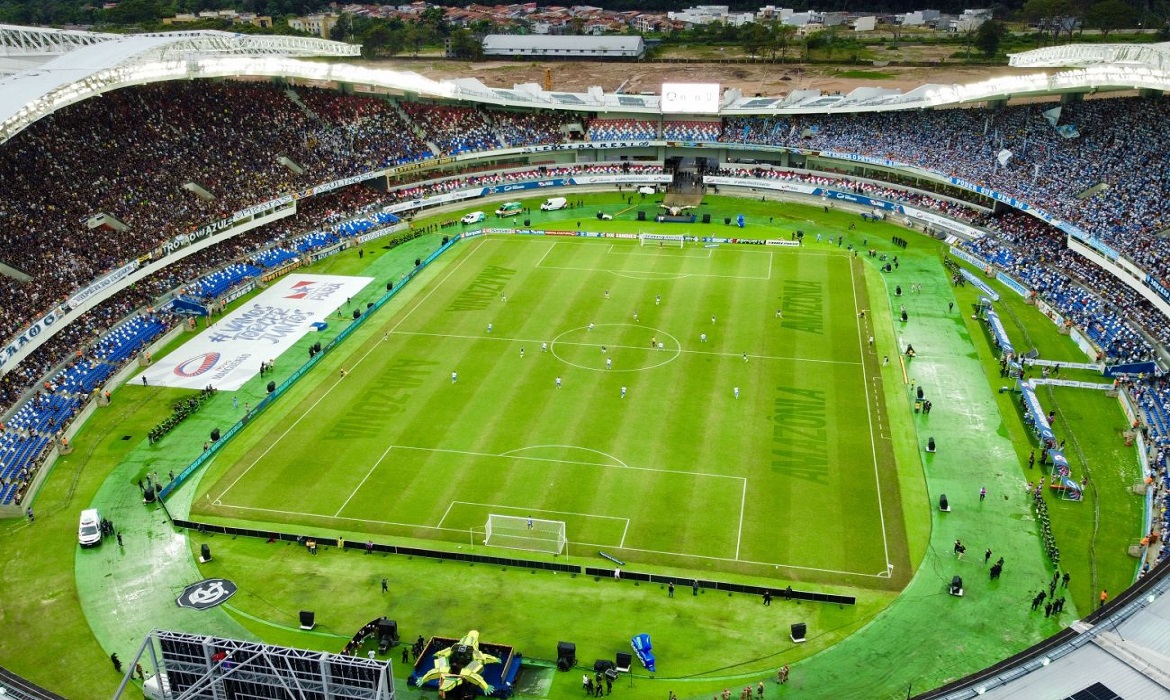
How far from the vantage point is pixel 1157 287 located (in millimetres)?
59812

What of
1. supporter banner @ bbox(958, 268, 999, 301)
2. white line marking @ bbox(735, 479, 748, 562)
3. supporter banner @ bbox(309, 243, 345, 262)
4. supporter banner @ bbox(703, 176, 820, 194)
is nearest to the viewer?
white line marking @ bbox(735, 479, 748, 562)

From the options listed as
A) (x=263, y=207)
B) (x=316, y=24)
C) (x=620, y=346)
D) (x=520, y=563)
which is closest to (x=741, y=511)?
(x=520, y=563)

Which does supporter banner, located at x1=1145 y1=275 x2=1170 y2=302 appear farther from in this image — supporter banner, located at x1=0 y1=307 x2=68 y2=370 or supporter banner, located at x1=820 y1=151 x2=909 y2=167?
supporter banner, located at x1=0 y1=307 x2=68 y2=370

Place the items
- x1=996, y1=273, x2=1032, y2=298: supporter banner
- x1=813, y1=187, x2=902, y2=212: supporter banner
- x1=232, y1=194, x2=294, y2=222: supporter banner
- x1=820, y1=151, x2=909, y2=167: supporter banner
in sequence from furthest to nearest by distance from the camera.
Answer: x1=820, y1=151, x2=909, y2=167: supporter banner < x1=813, y1=187, x2=902, y2=212: supporter banner < x1=232, y1=194, x2=294, y2=222: supporter banner < x1=996, y1=273, x2=1032, y2=298: supporter banner

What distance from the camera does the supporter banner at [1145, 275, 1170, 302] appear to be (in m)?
58.5

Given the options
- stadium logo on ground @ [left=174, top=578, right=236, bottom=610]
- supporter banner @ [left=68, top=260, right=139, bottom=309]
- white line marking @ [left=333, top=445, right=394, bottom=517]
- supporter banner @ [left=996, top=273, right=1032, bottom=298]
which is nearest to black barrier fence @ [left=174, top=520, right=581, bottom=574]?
white line marking @ [left=333, top=445, right=394, bottom=517]

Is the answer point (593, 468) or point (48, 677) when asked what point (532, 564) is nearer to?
point (593, 468)

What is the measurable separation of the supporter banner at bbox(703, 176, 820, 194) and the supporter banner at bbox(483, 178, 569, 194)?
16175 mm

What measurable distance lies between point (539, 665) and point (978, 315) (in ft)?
156

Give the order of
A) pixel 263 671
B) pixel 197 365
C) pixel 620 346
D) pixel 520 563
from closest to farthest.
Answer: pixel 263 671 → pixel 520 563 → pixel 197 365 → pixel 620 346

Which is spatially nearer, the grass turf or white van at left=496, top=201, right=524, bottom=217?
the grass turf

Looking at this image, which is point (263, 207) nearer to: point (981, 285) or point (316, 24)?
point (981, 285)

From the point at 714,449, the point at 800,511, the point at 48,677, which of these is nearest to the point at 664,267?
the point at 714,449

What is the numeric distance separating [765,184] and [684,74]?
175 feet
